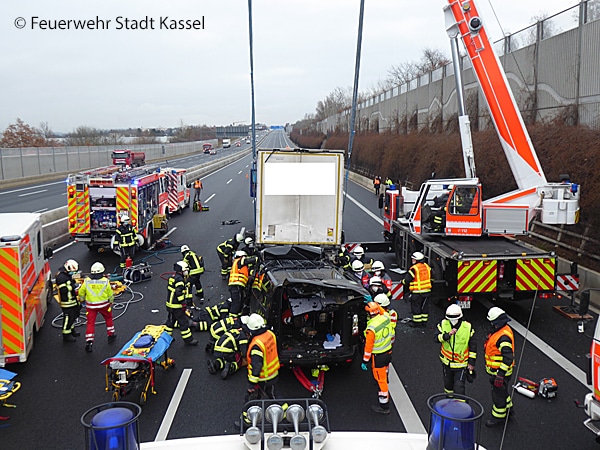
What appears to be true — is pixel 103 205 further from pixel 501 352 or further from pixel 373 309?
pixel 501 352

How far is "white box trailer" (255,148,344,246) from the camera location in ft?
41.6

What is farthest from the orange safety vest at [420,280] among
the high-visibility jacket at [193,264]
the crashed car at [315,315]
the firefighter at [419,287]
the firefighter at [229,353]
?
the high-visibility jacket at [193,264]

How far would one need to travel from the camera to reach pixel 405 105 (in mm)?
47781

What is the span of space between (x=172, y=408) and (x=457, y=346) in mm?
3903

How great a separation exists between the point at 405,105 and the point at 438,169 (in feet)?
73.1

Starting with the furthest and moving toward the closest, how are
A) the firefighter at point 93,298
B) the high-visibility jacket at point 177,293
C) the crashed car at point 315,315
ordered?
the high-visibility jacket at point 177,293 < the firefighter at point 93,298 < the crashed car at point 315,315

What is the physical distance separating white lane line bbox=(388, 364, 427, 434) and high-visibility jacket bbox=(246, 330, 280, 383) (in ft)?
6.08

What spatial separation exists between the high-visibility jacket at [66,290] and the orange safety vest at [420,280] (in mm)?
6098

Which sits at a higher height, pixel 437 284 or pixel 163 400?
pixel 437 284

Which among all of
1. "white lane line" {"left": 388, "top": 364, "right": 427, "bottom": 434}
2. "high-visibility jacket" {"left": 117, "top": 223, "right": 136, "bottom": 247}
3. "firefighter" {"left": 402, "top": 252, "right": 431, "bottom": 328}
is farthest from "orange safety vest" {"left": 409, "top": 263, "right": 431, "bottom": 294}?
"high-visibility jacket" {"left": 117, "top": 223, "right": 136, "bottom": 247}

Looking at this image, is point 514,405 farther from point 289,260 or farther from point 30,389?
point 30,389

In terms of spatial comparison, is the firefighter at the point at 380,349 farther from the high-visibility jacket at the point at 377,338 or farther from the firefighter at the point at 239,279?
the firefighter at the point at 239,279

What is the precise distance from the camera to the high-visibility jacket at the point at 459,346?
7348 mm

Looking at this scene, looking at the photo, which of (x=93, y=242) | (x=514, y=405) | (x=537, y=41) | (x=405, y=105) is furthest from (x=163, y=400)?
(x=405, y=105)
